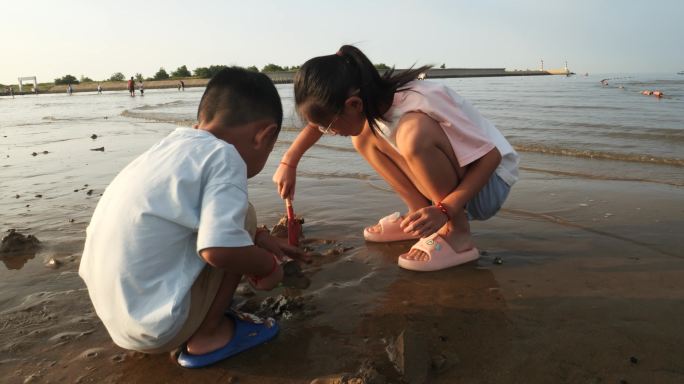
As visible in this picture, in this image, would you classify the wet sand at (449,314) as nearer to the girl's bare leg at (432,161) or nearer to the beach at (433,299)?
the beach at (433,299)

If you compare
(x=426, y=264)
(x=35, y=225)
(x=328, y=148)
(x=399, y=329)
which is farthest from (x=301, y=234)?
(x=328, y=148)

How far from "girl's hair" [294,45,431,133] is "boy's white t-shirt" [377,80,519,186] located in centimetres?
7

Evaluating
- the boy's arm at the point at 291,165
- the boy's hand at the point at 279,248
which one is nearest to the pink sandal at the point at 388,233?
the boy's arm at the point at 291,165

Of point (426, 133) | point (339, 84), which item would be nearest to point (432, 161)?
point (426, 133)

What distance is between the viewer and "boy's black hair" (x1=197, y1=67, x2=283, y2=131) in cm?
158

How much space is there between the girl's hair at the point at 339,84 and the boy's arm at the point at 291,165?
0.43m

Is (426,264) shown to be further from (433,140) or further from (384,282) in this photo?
(433,140)

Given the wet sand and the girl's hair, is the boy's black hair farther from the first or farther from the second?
the wet sand

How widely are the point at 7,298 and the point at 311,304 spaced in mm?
1271

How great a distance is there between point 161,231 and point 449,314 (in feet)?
3.51

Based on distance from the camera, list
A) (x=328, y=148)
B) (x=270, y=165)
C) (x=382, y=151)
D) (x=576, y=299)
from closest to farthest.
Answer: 1. (x=576, y=299)
2. (x=382, y=151)
3. (x=270, y=165)
4. (x=328, y=148)

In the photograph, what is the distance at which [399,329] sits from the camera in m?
1.72

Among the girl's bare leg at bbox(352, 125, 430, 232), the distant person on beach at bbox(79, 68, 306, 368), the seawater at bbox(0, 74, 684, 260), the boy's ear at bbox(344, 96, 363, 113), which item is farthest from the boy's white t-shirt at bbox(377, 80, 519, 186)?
the distant person on beach at bbox(79, 68, 306, 368)

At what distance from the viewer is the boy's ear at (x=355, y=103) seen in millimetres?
2143
